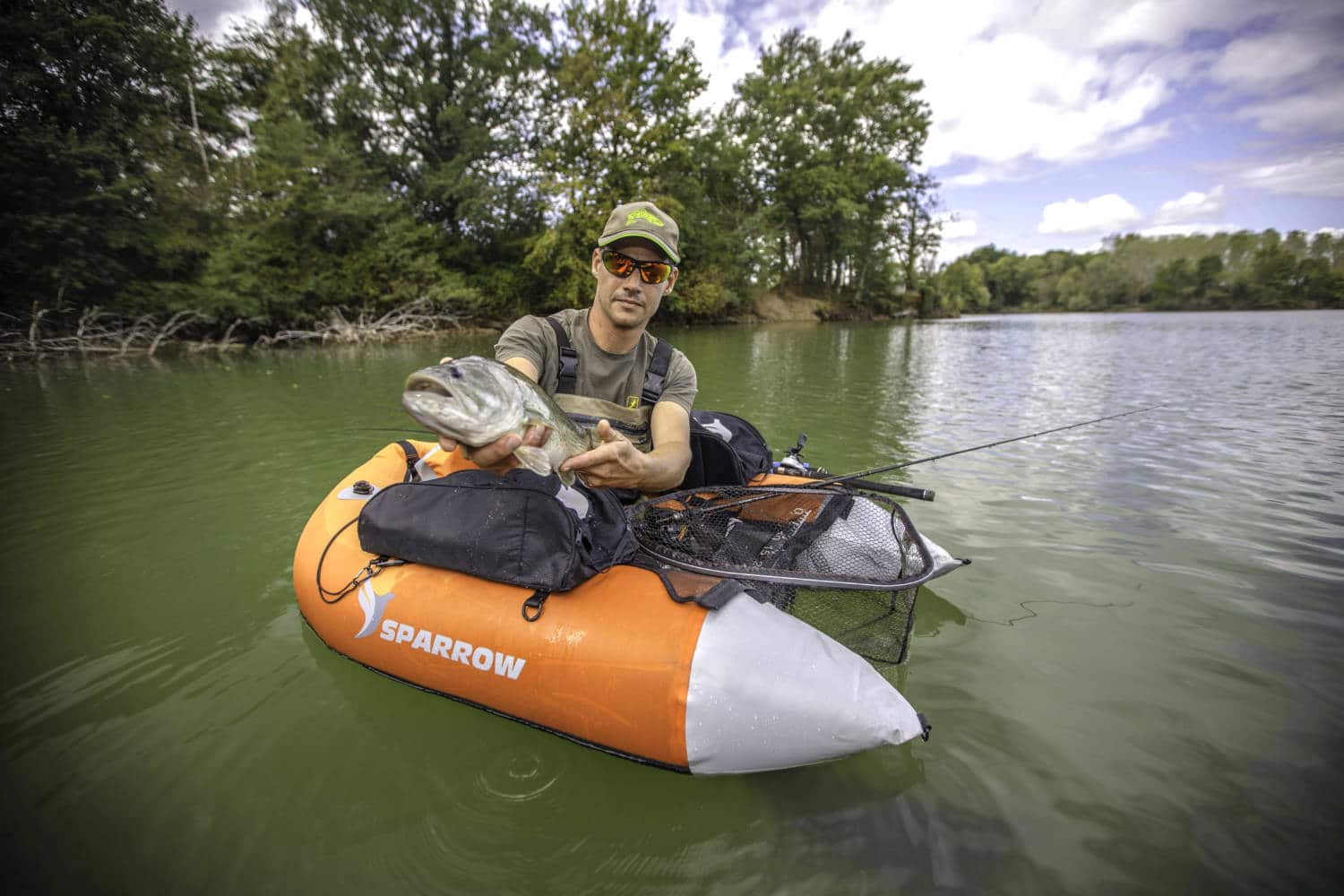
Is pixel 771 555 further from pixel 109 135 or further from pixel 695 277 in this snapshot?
pixel 695 277

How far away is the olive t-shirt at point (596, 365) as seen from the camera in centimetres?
307

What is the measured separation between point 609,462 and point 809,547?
1232 millimetres

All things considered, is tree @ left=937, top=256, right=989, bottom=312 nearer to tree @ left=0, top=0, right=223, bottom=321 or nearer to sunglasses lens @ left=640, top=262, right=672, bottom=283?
tree @ left=0, top=0, right=223, bottom=321

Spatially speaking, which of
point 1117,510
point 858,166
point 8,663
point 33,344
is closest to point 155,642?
point 8,663

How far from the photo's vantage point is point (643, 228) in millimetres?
2945

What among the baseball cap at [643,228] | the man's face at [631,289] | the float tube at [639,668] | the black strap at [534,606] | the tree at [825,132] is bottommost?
the float tube at [639,668]

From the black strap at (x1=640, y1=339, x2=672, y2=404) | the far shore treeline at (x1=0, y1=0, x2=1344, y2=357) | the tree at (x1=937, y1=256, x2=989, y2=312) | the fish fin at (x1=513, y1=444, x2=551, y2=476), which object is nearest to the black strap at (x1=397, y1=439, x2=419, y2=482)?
the fish fin at (x1=513, y1=444, x2=551, y2=476)

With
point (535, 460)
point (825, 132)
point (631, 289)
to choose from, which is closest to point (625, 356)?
point (631, 289)

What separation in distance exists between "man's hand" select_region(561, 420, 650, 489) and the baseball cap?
3.74 ft

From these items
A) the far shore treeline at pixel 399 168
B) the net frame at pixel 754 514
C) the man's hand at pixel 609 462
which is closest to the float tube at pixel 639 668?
the net frame at pixel 754 514

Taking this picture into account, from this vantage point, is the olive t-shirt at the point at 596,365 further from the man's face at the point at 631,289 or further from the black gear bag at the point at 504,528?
the black gear bag at the point at 504,528

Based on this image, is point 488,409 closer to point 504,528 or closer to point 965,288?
point 504,528

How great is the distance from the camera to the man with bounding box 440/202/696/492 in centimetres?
294

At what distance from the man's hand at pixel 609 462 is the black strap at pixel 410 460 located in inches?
53.0
